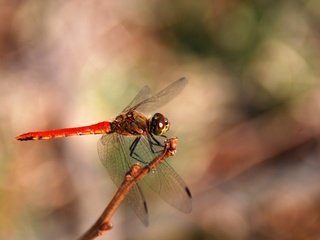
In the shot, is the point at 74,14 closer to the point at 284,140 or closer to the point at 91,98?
the point at 91,98

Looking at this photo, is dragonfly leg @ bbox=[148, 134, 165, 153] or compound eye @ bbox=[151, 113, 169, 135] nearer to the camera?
dragonfly leg @ bbox=[148, 134, 165, 153]

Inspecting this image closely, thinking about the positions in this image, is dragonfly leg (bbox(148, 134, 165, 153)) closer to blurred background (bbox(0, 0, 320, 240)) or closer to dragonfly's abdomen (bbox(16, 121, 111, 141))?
dragonfly's abdomen (bbox(16, 121, 111, 141))

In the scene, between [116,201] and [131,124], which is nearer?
[116,201]

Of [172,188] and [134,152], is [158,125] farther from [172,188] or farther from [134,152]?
[172,188]

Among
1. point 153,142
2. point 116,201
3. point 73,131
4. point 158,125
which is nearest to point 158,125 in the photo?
point 158,125

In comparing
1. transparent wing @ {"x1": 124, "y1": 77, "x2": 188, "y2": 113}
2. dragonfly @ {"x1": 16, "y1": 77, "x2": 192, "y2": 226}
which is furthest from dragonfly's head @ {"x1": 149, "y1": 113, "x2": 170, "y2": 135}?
transparent wing @ {"x1": 124, "y1": 77, "x2": 188, "y2": 113}

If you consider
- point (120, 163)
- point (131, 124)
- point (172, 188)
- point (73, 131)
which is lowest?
point (172, 188)
